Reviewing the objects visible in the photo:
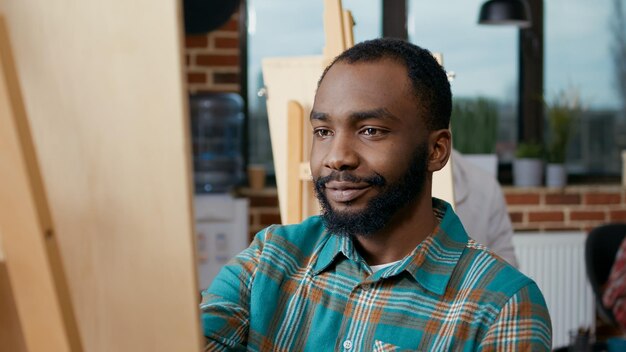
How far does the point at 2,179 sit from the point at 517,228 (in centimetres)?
392

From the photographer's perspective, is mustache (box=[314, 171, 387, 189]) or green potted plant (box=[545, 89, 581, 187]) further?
green potted plant (box=[545, 89, 581, 187])

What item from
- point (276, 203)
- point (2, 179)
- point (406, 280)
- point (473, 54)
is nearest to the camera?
point (2, 179)

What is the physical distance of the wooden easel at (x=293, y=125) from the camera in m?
1.95

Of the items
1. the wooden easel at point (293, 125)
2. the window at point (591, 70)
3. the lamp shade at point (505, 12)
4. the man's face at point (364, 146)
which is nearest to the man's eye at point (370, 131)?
the man's face at point (364, 146)

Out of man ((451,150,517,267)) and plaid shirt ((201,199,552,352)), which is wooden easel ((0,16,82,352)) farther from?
man ((451,150,517,267))

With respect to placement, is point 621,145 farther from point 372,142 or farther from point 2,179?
point 2,179

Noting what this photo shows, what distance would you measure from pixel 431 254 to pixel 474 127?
11.5ft

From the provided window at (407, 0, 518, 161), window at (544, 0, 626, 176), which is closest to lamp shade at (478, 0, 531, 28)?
window at (407, 0, 518, 161)

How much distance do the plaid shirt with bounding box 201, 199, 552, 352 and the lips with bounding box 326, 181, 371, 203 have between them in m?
0.06

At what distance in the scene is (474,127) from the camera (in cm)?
451

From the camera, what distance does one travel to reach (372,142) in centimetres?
107

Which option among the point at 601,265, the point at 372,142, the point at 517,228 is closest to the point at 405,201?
the point at 372,142

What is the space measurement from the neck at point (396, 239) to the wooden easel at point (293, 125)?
0.82m

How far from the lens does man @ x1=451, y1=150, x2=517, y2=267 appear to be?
2.55 metres
